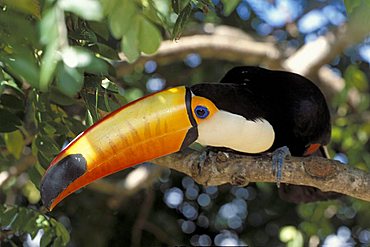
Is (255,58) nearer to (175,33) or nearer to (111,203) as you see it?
(111,203)

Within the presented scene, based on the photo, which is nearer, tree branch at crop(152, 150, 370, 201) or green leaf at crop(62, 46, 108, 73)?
green leaf at crop(62, 46, 108, 73)

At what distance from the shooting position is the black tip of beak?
79.1 inches

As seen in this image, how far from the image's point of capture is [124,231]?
4133 mm

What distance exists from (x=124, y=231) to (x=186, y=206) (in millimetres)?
489

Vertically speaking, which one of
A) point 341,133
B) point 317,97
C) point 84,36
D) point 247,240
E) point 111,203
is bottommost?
point 247,240

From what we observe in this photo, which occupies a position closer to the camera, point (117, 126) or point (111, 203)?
point (117, 126)

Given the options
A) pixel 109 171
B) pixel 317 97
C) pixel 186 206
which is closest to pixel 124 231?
pixel 186 206

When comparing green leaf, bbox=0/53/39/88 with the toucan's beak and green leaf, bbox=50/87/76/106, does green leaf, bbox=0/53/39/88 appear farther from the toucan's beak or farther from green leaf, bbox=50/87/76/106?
green leaf, bbox=50/87/76/106

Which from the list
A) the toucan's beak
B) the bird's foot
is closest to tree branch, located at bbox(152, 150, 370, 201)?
the bird's foot

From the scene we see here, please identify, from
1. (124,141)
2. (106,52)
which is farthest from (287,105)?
(106,52)

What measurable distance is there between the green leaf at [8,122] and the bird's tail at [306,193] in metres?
1.29

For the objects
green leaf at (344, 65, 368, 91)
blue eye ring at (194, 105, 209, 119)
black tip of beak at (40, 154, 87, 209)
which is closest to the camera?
black tip of beak at (40, 154, 87, 209)

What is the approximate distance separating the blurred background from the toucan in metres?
0.09

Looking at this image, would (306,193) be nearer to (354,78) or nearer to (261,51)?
(354,78)
